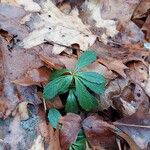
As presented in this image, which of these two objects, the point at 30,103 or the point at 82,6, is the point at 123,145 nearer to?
the point at 30,103

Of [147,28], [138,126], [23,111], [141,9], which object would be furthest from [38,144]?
[141,9]

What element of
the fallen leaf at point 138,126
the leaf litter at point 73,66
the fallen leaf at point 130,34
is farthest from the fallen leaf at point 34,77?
the fallen leaf at point 130,34

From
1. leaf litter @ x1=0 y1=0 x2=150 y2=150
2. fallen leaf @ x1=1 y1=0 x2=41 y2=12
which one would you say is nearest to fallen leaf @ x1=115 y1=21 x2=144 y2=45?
leaf litter @ x1=0 y1=0 x2=150 y2=150

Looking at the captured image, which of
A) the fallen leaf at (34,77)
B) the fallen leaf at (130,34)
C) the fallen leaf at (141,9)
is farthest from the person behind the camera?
the fallen leaf at (141,9)

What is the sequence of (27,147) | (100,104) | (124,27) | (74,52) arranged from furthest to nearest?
(124,27) < (74,52) < (100,104) < (27,147)

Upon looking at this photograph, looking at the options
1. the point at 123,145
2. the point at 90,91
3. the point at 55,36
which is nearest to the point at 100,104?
the point at 90,91

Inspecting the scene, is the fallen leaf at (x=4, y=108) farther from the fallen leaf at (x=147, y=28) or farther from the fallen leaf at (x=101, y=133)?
the fallen leaf at (x=147, y=28)
